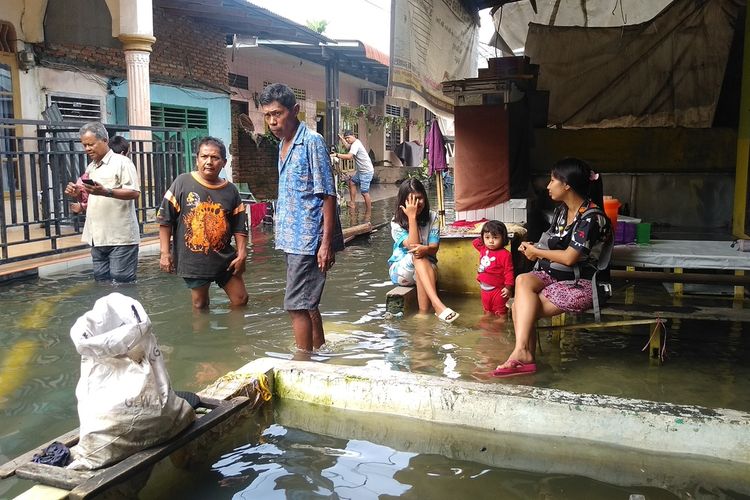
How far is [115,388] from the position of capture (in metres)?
2.89

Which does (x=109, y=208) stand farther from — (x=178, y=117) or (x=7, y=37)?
(x=178, y=117)

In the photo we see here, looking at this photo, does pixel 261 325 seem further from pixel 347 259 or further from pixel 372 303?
pixel 347 259

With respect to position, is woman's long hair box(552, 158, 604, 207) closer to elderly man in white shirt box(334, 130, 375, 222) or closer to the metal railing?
the metal railing

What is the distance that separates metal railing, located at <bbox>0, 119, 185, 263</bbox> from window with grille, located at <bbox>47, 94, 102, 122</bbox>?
0.92 metres

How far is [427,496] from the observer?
301cm

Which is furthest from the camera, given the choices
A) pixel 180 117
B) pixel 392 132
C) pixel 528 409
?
pixel 392 132

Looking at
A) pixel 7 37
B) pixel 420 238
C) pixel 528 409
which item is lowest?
pixel 528 409

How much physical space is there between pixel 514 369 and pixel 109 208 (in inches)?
188

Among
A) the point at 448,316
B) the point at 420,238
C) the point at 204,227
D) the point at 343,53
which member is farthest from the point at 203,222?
the point at 343,53

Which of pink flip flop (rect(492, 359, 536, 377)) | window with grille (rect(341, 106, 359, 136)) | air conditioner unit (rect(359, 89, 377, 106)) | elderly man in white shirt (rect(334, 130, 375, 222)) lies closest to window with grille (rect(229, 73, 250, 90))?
elderly man in white shirt (rect(334, 130, 375, 222))

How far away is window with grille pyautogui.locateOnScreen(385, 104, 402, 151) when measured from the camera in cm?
3059

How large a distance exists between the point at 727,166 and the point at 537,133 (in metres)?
2.63

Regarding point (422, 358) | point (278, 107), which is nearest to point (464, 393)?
point (422, 358)

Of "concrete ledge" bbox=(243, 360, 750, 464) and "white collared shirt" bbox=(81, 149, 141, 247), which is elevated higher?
"white collared shirt" bbox=(81, 149, 141, 247)
